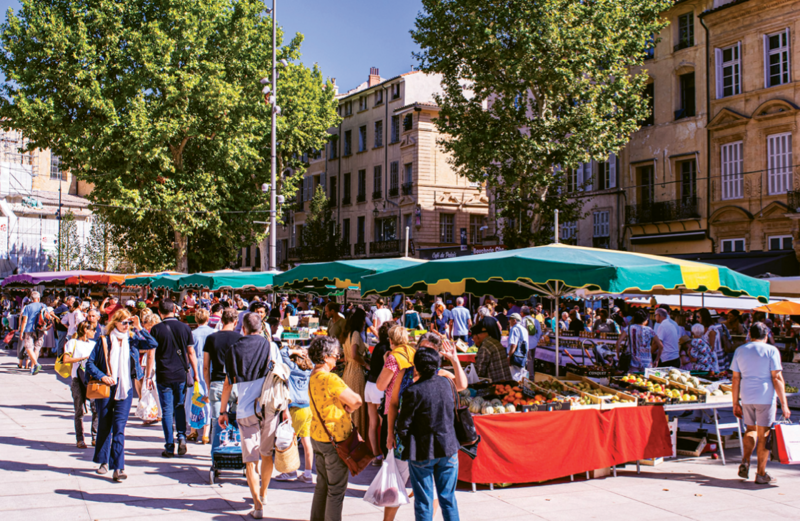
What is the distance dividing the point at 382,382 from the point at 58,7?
27.3 metres

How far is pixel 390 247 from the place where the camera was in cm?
4134

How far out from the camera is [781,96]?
23.9 meters

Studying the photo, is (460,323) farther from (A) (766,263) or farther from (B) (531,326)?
(A) (766,263)

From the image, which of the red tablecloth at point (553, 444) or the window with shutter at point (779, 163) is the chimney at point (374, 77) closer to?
the window with shutter at point (779, 163)

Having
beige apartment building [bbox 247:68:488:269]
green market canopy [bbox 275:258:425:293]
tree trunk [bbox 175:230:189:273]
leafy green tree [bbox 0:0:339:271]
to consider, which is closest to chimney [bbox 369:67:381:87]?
beige apartment building [bbox 247:68:488:269]

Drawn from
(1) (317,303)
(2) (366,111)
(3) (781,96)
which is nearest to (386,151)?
(2) (366,111)

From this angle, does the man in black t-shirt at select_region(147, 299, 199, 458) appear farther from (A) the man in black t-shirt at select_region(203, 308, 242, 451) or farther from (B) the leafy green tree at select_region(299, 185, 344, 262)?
(B) the leafy green tree at select_region(299, 185, 344, 262)

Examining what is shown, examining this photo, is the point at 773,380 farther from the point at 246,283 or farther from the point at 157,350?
the point at 246,283

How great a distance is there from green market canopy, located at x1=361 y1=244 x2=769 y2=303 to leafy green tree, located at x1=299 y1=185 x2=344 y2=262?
34809 millimetres

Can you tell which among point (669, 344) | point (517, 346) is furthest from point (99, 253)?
point (669, 344)

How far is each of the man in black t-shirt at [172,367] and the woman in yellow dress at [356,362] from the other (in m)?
1.92

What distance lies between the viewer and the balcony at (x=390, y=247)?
4023 cm

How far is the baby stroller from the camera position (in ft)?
22.1

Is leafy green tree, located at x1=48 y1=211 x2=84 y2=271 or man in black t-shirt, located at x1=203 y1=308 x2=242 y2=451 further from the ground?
leafy green tree, located at x1=48 y1=211 x2=84 y2=271
